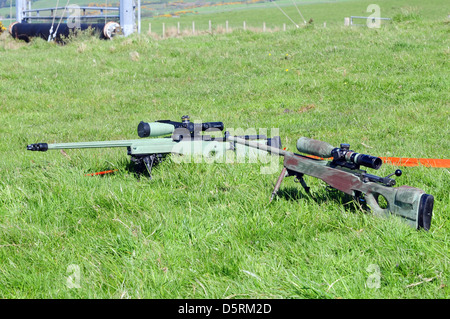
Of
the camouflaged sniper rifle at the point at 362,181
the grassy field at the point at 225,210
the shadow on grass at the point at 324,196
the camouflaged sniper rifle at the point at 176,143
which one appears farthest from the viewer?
the camouflaged sniper rifle at the point at 176,143

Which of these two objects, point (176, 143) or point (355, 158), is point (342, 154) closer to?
point (355, 158)

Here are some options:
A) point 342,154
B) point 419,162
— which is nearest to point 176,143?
point 342,154

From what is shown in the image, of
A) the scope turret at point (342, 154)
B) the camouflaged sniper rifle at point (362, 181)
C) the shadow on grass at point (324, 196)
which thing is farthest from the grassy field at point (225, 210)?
the scope turret at point (342, 154)

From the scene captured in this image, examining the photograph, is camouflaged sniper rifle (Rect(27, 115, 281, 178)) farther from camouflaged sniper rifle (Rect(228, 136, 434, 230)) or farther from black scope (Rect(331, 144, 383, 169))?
black scope (Rect(331, 144, 383, 169))

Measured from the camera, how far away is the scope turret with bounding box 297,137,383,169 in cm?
358

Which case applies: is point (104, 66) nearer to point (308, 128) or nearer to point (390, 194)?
point (308, 128)

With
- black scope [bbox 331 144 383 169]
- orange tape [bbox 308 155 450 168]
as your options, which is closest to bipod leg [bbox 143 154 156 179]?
black scope [bbox 331 144 383 169]

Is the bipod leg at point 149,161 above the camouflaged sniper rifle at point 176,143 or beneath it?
beneath

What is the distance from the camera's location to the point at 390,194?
355 centimetres

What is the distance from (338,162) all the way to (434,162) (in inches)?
84.4

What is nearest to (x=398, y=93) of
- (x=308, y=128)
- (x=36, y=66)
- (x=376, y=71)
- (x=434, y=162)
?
(x=376, y=71)

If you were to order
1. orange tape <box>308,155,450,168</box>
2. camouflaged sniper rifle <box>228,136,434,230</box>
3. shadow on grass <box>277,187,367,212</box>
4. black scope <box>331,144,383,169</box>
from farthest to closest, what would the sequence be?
orange tape <box>308,155,450,168</box>
shadow on grass <box>277,187,367,212</box>
black scope <box>331,144,383,169</box>
camouflaged sniper rifle <box>228,136,434,230</box>

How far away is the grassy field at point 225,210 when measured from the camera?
315 centimetres

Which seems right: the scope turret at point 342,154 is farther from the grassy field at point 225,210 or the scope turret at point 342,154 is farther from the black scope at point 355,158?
the grassy field at point 225,210
